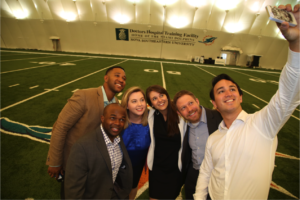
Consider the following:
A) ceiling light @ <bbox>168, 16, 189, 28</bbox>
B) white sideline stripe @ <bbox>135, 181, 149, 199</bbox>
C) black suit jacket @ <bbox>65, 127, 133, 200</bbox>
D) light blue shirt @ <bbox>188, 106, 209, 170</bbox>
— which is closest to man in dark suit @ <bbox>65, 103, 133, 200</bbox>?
black suit jacket @ <bbox>65, 127, 133, 200</bbox>

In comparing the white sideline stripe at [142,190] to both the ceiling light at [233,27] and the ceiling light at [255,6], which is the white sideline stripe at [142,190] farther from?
the ceiling light at [255,6]

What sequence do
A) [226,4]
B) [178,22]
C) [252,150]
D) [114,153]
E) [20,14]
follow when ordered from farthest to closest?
[20,14]
[178,22]
[226,4]
[114,153]
[252,150]

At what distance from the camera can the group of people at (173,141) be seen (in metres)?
1.14

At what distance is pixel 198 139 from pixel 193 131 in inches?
5.0

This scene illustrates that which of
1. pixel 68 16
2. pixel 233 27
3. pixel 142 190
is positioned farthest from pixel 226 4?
pixel 142 190

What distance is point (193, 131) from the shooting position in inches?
76.5

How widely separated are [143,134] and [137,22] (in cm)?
2568

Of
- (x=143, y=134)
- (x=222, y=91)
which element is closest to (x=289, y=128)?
(x=222, y=91)

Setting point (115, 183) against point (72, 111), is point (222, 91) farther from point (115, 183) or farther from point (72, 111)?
point (72, 111)

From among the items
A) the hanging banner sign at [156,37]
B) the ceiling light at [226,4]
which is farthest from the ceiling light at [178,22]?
the ceiling light at [226,4]

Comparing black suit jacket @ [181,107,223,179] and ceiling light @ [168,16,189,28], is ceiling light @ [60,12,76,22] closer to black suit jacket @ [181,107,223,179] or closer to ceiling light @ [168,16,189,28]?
ceiling light @ [168,16,189,28]

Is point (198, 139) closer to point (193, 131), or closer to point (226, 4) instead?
point (193, 131)

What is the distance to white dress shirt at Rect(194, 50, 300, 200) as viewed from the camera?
99 cm

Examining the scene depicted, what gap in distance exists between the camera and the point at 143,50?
25.5 metres
